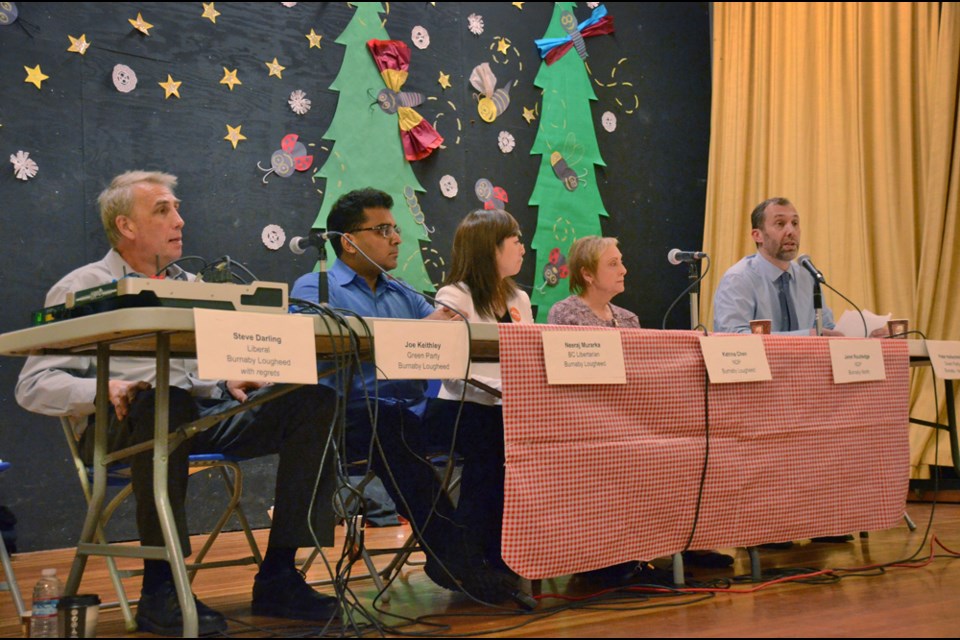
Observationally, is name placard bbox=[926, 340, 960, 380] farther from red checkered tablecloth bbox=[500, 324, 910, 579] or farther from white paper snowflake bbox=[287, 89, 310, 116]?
white paper snowflake bbox=[287, 89, 310, 116]

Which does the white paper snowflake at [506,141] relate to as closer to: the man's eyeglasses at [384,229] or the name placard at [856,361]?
the man's eyeglasses at [384,229]

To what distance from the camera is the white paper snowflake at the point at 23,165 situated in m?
3.60

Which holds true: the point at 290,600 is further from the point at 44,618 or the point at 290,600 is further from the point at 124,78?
the point at 124,78

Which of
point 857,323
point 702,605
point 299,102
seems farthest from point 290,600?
point 299,102

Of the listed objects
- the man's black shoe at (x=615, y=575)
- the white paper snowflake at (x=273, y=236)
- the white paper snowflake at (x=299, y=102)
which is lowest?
the man's black shoe at (x=615, y=575)

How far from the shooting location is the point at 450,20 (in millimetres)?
4789

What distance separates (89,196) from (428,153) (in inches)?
60.5

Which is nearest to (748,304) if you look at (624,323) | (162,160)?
(624,323)

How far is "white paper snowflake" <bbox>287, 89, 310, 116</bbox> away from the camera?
167 inches

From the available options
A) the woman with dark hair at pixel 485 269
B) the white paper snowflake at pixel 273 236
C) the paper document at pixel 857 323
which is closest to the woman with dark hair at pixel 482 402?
the woman with dark hair at pixel 485 269

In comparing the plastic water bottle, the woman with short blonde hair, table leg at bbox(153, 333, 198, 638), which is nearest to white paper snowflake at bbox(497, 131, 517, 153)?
the woman with short blonde hair

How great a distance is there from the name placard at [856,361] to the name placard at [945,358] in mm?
215

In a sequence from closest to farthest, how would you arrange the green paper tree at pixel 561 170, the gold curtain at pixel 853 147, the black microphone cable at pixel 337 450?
1. the black microphone cable at pixel 337 450
2. the gold curtain at pixel 853 147
3. the green paper tree at pixel 561 170

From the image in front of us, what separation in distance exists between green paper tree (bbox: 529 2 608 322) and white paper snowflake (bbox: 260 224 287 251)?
132 centimetres
